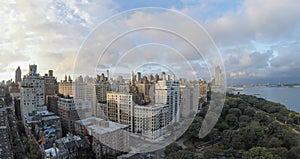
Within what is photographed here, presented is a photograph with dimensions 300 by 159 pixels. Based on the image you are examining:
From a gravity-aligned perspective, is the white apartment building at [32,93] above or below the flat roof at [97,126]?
above

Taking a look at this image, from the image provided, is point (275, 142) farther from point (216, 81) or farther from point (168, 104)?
point (168, 104)

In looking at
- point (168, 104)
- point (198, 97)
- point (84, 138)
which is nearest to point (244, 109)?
point (198, 97)

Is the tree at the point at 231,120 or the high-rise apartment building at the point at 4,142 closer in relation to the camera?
the high-rise apartment building at the point at 4,142

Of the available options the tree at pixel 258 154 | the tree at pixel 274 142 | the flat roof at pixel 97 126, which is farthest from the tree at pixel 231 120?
the flat roof at pixel 97 126

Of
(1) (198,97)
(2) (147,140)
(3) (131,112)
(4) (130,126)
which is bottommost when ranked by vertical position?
(2) (147,140)

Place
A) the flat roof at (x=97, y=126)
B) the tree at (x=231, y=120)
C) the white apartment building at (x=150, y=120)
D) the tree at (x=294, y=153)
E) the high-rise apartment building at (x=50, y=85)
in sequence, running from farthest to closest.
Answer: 1. the high-rise apartment building at (x=50, y=85)
2. the tree at (x=231, y=120)
3. the white apartment building at (x=150, y=120)
4. the flat roof at (x=97, y=126)
5. the tree at (x=294, y=153)

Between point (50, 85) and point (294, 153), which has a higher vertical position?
point (50, 85)

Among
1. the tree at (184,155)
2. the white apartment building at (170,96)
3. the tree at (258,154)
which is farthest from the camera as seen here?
the white apartment building at (170,96)

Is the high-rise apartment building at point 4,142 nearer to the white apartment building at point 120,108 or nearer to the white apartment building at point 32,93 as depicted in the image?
the white apartment building at point 32,93

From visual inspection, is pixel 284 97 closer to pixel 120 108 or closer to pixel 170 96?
pixel 170 96

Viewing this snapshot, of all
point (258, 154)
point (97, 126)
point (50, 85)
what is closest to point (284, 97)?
point (258, 154)

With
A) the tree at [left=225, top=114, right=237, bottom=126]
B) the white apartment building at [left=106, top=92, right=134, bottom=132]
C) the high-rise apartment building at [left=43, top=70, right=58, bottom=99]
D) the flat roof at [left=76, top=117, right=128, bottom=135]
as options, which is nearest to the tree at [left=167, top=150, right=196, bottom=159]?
the flat roof at [left=76, top=117, right=128, bottom=135]
